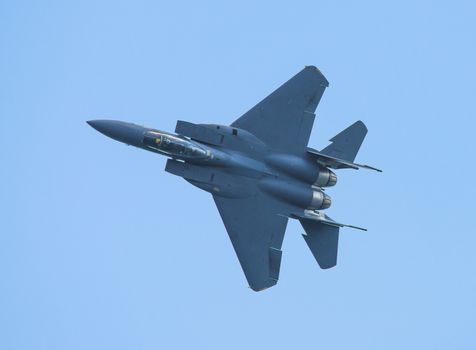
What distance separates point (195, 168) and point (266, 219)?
293cm

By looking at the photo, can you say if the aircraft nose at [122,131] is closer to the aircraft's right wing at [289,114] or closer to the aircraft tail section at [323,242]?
the aircraft's right wing at [289,114]

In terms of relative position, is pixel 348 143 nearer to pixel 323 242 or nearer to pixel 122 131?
pixel 323 242

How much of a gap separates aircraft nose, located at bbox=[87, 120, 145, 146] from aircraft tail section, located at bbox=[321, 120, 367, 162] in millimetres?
6178

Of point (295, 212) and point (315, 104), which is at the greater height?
point (315, 104)

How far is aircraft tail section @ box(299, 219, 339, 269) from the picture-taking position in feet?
98.8

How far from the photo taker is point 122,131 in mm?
28719

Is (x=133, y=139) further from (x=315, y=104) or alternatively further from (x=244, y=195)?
(x=315, y=104)

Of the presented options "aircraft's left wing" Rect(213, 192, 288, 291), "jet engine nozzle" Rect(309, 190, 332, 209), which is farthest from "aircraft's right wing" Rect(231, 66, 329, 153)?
"aircraft's left wing" Rect(213, 192, 288, 291)

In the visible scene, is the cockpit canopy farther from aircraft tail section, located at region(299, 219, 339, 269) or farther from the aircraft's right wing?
aircraft tail section, located at region(299, 219, 339, 269)

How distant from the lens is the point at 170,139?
28766 millimetres

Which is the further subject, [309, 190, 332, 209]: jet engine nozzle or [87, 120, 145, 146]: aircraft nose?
[309, 190, 332, 209]: jet engine nozzle

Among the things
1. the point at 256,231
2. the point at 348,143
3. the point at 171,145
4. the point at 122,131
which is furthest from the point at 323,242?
the point at 122,131

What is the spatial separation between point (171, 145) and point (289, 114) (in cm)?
437

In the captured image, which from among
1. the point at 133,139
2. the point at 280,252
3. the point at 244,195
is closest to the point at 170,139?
the point at 133,139
